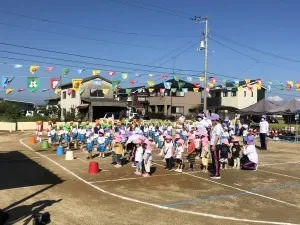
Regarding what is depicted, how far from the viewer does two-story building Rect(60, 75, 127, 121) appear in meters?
44.0

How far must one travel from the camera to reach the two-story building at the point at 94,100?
44.0m

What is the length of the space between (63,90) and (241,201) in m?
43.7

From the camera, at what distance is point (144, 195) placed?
33.7 ft

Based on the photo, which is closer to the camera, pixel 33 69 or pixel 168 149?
pixel 168 149

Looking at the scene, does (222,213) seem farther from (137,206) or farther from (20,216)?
(20,216)

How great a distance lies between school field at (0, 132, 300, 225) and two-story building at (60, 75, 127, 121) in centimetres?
2829

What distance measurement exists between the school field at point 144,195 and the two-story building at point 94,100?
28287 millimetres

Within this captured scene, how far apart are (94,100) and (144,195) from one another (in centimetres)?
3481

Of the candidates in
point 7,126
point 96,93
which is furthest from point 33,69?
point 96,93

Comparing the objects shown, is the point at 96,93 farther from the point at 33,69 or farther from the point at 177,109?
the point at 33,69

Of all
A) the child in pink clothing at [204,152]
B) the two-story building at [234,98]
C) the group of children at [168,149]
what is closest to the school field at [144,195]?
the group of children at [168,149]

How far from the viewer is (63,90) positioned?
167 ft

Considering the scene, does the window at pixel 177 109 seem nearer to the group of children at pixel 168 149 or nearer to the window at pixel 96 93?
the window at pixel 96 93

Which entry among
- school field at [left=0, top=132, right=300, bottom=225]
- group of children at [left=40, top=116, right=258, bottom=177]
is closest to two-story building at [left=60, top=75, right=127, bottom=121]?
group of children at [left=40, top=116, right=258, bottom=177]
